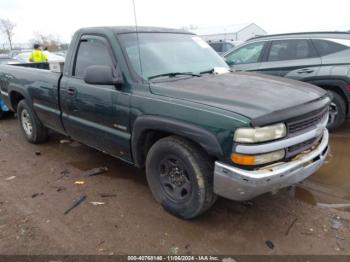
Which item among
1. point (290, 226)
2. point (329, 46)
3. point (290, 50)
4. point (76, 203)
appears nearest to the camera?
point (290, 226)

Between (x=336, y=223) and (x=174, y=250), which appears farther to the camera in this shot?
(x=336, y=223)

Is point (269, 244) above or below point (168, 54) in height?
below

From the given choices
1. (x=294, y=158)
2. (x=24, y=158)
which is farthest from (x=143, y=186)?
(x=24, y=158)

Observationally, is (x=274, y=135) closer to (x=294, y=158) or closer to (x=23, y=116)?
(x=294, y=158)

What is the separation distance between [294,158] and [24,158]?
403 cm

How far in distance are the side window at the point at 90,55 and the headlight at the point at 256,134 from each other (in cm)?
182

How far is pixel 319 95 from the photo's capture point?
9.65 ft

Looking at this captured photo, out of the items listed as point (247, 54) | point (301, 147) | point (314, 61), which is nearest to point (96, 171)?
point (301, 147)

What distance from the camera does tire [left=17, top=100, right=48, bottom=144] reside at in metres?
4.96

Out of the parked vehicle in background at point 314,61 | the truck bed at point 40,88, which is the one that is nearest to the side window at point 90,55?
the truck bed at point 40,88

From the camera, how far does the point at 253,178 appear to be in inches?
89.9

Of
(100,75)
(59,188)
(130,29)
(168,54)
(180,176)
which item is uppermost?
(130,29)

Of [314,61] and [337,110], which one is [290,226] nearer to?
[337,110]

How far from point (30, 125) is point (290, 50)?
5.08m
